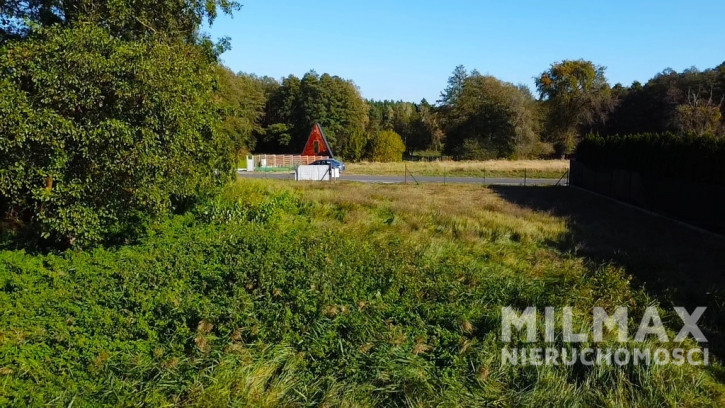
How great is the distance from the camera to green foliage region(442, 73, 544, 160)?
5984 centimetres

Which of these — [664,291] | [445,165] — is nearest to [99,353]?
[664,291]

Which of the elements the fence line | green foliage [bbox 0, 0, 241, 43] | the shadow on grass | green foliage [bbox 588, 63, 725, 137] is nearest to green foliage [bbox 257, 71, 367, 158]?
the fence line

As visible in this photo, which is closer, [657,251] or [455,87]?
[657,251]

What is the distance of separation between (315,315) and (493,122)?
195 ft

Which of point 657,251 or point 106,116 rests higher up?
point 106,116

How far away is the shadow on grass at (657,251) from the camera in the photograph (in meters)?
8.22

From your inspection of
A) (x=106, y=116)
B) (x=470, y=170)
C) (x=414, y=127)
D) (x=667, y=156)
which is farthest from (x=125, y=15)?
(x=414, y=127)

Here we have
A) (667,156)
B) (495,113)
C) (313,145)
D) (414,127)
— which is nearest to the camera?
(667,156)

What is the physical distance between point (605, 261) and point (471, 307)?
15.4 ft

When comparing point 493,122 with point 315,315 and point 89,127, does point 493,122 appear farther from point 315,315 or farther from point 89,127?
point 315,315

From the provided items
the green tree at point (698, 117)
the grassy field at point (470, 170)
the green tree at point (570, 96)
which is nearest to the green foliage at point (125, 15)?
the grassy field at point (470, 170)

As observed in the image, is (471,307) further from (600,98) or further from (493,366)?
(600,98)

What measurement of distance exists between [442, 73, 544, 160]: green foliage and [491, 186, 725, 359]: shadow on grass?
3978 centimetres

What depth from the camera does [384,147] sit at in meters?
57.9
